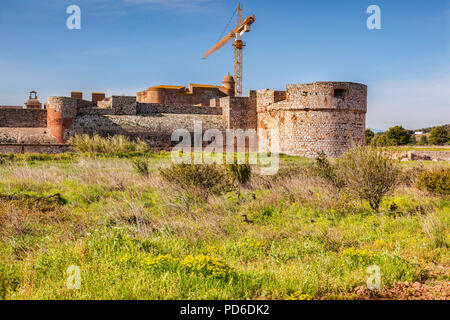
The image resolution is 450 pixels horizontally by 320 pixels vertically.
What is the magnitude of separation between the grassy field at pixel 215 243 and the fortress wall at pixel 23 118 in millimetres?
14889

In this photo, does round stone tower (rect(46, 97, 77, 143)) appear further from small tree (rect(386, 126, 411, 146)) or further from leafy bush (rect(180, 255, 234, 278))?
small tree (rect(386, 126, 411, 146))

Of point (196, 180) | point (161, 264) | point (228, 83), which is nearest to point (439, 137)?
point (228, 83)

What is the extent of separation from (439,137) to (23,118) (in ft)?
162

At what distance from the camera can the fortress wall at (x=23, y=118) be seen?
2286 centimetres

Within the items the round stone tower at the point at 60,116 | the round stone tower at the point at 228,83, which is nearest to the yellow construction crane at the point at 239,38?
the round stone tower at the point at 228,83

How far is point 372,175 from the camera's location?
8336mm

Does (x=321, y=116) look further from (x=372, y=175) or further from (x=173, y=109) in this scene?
(x=372, y=175)

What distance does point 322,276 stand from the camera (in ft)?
14.2

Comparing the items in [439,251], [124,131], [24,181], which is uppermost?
[124,131]

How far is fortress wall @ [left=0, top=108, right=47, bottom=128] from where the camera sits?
22859 millimetres

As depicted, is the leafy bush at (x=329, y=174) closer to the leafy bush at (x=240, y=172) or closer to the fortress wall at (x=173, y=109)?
the leafy bush at (x=240, y=172)
